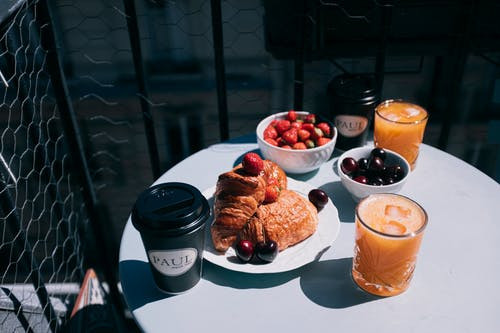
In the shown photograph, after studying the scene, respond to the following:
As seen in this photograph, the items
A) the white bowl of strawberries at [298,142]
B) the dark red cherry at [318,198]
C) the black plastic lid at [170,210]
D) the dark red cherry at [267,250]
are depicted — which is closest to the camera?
the black plastic lid at [170,210]

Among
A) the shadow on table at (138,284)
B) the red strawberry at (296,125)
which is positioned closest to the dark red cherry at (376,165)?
the red strawberry at (296,125)

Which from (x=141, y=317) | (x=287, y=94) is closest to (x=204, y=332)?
(x=141, y=317)

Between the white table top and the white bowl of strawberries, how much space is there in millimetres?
161

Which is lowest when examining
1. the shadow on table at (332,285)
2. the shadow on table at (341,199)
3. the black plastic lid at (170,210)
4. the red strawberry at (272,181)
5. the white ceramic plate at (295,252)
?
the shadow on table at (332,285)

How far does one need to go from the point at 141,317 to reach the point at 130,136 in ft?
25.2

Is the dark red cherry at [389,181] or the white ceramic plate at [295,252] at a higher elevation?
the dark red cherry at [389,181]

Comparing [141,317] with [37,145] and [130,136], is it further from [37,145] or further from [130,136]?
[130,136]

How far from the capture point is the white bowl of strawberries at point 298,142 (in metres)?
1.20

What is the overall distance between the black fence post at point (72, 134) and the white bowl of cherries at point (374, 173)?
0.89 meters

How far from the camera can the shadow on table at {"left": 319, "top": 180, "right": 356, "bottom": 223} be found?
3.68 ft

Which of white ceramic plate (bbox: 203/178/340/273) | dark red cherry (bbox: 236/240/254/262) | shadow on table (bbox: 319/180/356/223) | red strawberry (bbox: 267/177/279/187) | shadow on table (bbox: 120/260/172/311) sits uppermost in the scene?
red strawberry (bbox: 267/177/279/187)

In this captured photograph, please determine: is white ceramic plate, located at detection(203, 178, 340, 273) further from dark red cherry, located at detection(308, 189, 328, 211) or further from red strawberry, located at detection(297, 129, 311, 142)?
red strawberry, located at detection(297, 129, 311, 142)

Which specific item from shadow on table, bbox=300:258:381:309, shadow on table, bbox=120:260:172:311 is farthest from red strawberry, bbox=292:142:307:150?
shadow on table, bbox=120:260:172:311

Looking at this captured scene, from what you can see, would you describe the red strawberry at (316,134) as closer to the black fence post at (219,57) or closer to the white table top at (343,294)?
the white table top at (343,294)
